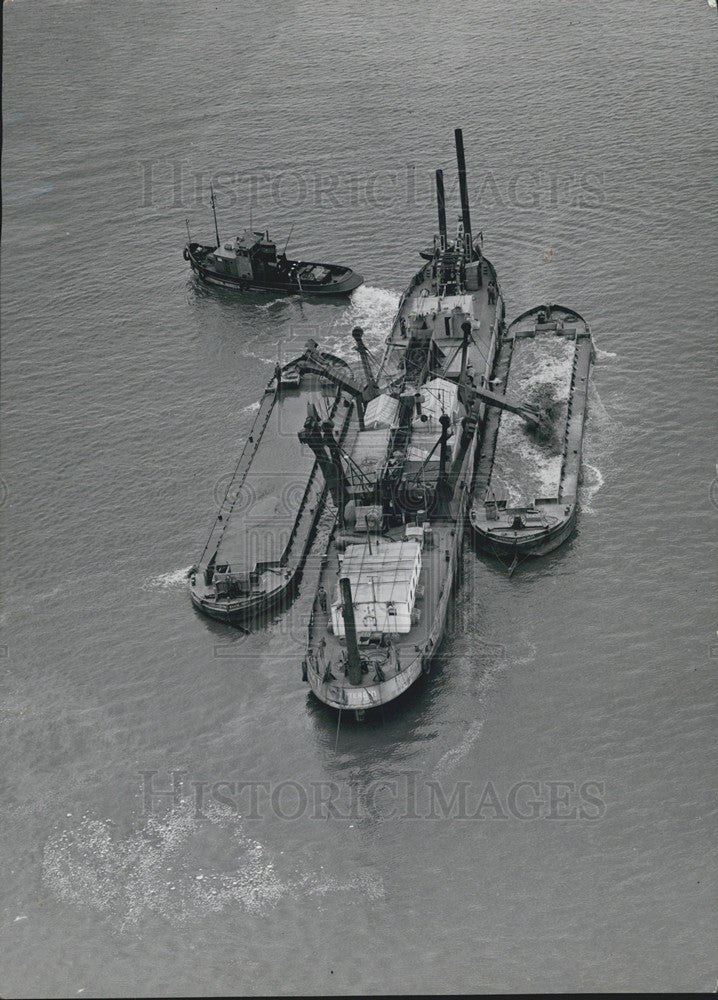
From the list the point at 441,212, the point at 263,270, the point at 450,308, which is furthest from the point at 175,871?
the point at 263,270

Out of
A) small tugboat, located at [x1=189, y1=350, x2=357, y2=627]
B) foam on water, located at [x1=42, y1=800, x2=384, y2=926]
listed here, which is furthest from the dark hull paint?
foam on water, located at [x1=42, y1=800, x2=384, y2=926]

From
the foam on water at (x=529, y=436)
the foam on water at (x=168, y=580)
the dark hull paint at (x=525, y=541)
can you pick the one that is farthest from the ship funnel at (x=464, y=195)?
the foam on water at (x=168, y=580)

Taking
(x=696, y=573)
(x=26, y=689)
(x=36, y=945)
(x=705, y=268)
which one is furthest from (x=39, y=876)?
(x=705, y=268)

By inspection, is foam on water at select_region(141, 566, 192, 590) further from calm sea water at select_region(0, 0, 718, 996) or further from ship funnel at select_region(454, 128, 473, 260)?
ship funnel at select_region(454, 128, 473, 260)

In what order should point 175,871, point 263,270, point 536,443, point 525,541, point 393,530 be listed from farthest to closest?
1. point 263,270
2. point 536,443
3. point 393,530
4. point 525,541
5. point 175,871

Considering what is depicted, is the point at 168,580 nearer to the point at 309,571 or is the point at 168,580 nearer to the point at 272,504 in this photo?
the point at 272,504
